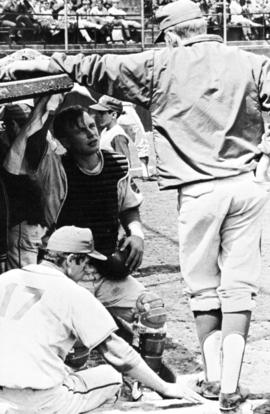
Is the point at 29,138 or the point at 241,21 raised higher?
the point at 29,138

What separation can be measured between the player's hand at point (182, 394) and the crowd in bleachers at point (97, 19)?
18.5m

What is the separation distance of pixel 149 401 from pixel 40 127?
Answer: 4.81ft

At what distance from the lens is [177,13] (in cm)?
493

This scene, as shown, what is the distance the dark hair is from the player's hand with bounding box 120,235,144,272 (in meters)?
0.73

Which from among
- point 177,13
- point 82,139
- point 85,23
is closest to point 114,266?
point 82,139

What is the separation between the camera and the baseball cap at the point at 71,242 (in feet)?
15.9

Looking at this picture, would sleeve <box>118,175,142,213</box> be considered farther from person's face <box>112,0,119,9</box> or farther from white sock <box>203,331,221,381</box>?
person's face <box>112,0,119,9</box>

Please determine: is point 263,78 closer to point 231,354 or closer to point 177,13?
point 177,13

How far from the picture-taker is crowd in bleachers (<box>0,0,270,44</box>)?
23078mm

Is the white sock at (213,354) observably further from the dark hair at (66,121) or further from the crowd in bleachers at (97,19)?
the crowd in bleachers at (97,19)

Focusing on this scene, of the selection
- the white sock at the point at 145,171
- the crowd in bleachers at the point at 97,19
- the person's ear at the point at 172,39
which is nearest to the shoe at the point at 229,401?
the person's ear at the point at 172,39

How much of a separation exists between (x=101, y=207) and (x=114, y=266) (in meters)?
0.36

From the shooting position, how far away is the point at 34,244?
571 centimetres

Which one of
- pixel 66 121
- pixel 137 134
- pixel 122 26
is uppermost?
pixel 66 121
